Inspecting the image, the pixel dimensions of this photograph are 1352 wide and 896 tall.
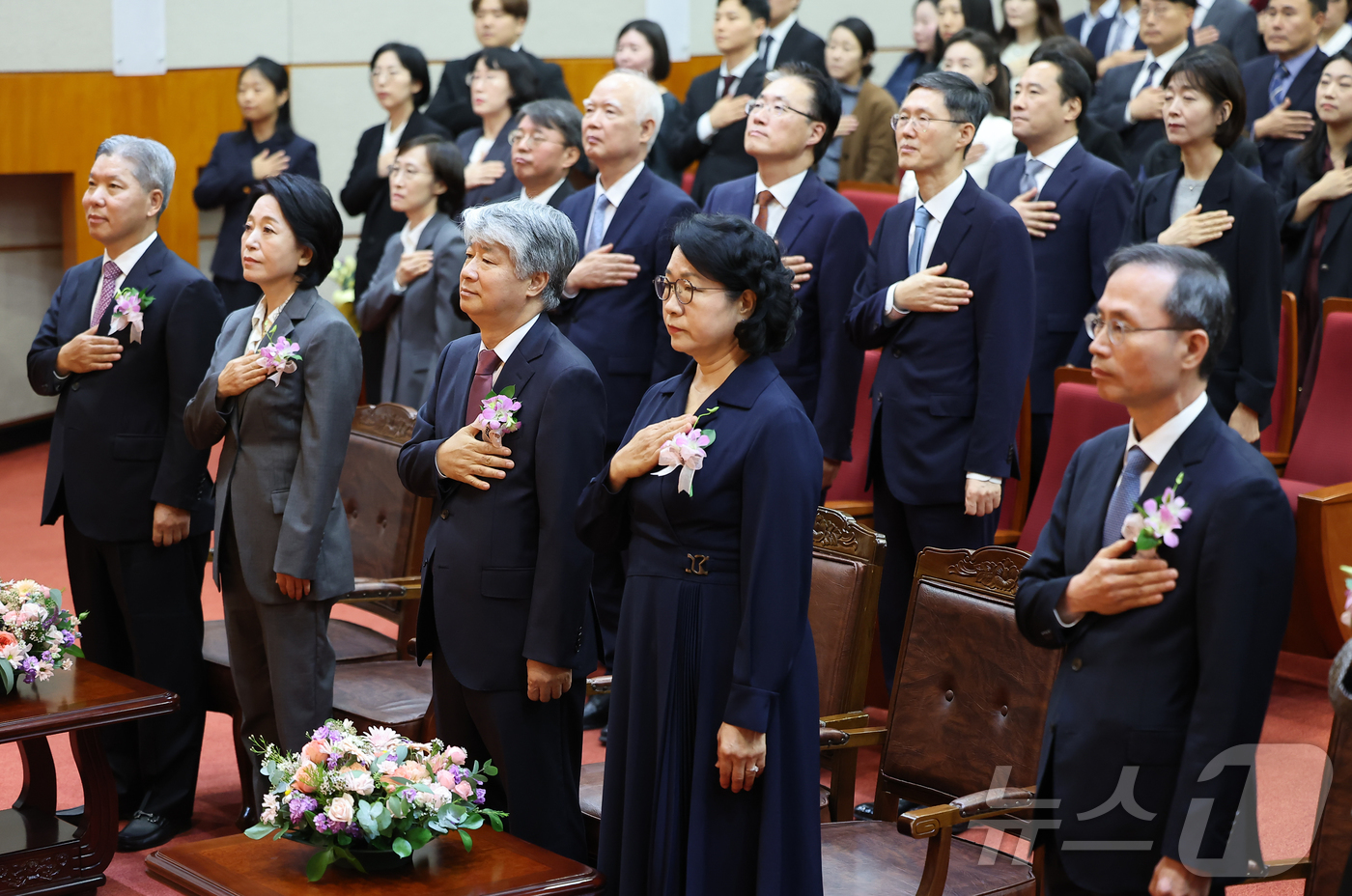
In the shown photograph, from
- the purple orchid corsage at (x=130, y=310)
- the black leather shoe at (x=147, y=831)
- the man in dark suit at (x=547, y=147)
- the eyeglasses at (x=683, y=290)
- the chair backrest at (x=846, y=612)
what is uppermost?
the man in dark suit at (x=547, y=147)

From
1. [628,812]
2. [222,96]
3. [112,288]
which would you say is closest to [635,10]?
[222,96]

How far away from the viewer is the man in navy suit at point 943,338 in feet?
11.3

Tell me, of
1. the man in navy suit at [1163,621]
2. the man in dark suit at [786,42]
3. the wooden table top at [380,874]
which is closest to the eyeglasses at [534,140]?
the man in dark suit at [786,42]

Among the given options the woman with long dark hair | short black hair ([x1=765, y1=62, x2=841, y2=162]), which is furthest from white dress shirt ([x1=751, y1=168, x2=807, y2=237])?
the woman with long dark hair

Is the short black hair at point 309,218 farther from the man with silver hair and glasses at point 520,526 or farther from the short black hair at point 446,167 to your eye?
the short black hair at point 446,167

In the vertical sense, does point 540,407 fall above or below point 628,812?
above

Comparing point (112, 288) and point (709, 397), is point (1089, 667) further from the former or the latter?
point (112, 288)

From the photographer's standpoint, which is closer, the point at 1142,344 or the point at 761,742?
the point at 1142,344

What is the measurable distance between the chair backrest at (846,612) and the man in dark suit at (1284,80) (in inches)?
125

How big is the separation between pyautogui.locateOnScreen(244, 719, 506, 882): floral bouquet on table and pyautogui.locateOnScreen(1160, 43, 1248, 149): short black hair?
274 cm

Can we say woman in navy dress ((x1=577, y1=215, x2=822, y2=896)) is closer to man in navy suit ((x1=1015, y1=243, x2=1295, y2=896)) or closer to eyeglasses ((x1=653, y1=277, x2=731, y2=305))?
eyeglasses ((x1=653, y1=277, x2=731, y2=305))

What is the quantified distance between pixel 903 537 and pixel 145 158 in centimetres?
207

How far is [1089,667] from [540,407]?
1.14 metres

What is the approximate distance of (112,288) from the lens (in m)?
3.56
